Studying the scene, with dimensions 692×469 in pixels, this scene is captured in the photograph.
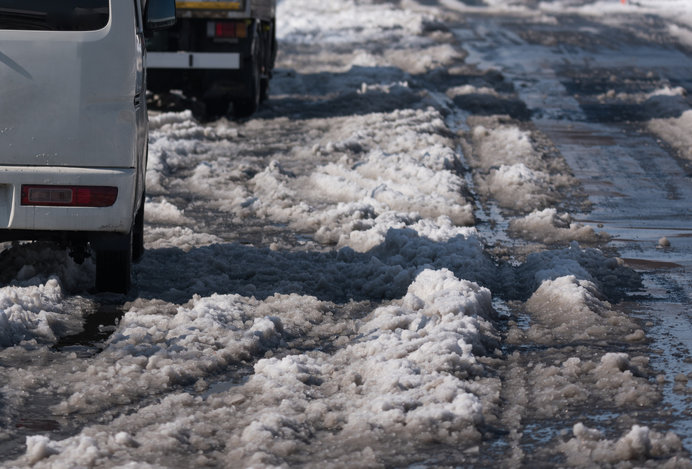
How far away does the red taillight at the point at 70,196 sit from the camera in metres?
6.16

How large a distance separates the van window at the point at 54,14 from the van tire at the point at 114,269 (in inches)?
46.2

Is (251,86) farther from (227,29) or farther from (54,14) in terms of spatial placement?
(54,14)

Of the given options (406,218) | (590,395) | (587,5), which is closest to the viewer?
(590,395)

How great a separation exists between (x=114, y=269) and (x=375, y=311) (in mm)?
1509

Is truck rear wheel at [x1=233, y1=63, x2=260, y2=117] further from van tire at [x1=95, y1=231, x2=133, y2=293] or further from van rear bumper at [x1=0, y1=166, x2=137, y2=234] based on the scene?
van rear bumper at [x1=0, y1=166, x2=137, y2=234]

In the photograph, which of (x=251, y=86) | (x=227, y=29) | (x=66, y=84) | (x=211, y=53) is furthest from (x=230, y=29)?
(x=66, y=84)

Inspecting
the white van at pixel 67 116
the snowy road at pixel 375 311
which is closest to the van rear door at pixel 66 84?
the white van at pixel 67 116

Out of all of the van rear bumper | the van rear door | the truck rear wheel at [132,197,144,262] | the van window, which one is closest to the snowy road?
the truck rear wheel at [132,197,144,262]

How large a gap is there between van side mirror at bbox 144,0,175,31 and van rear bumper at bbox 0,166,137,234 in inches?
44.7

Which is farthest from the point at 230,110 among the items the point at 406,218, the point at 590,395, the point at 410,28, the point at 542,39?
the point at 410,28

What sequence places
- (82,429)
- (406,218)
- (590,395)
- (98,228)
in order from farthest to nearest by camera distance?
(406,218) < (98,228) < (590,395) < (82,429)

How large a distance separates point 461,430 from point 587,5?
1821 inches

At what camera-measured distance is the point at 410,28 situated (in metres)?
33.1

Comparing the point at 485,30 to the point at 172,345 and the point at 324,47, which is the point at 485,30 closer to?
the point at 324,47
